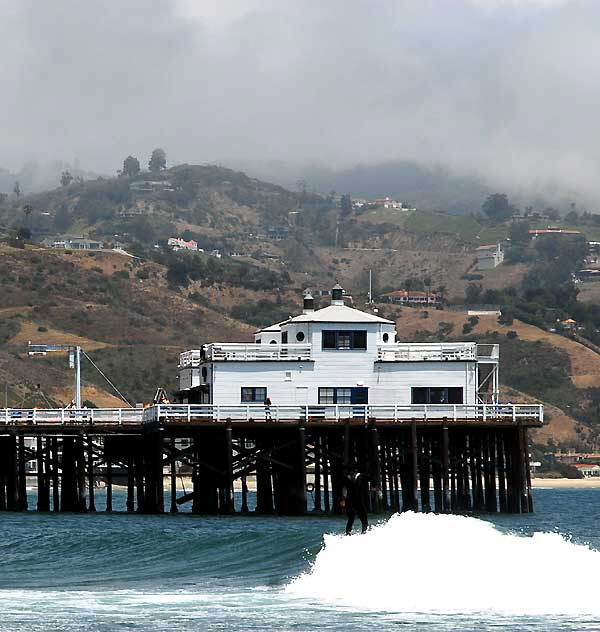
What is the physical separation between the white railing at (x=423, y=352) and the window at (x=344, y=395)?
1657 millimetres

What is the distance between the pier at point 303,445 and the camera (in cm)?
6450

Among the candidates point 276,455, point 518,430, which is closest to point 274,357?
point 276,455

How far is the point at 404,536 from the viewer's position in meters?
39.9

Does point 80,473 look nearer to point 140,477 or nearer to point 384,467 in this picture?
point 140,477

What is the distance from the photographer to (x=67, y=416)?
6938 cm

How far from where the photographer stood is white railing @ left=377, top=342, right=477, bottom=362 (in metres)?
69.4

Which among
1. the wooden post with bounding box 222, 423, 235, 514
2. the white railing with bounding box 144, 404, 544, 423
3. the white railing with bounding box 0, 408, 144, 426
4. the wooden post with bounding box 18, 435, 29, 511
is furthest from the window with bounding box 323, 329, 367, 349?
the wooden post with bounding box 18, 435, 29, 511

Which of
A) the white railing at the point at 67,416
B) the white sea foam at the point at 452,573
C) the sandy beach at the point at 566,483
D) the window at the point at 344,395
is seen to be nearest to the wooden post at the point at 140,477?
the white railing at the point at 67,416

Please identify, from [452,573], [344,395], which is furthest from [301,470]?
[452,573]

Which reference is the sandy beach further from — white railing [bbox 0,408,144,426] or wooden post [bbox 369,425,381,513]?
wooden post [bbox 369,425,381,513]

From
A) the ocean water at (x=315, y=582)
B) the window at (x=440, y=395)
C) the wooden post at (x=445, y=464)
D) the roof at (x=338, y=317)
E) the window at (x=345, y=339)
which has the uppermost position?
the roof at (x=338, y=317)

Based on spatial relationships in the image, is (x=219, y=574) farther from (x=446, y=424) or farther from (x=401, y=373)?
(x=401, y=373)

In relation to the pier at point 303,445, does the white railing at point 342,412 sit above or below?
above

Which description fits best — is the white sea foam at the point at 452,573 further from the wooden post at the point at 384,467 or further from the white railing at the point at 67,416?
the white railing at the point at 67,416
